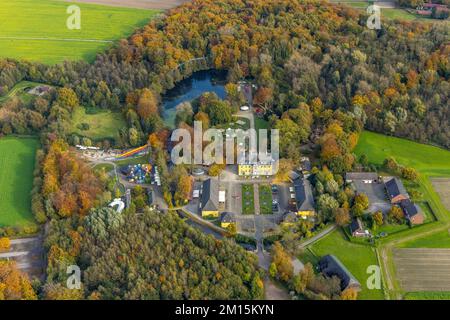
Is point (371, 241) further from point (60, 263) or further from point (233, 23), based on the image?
point (233, 23)

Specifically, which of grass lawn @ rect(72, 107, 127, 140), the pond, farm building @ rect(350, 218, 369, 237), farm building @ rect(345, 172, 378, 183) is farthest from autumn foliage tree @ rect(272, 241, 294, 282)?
the pond

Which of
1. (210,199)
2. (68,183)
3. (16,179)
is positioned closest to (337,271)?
(210,199)

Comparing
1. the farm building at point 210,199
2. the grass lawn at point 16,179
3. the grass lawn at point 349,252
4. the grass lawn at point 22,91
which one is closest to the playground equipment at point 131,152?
the grass lawn at point 16,179

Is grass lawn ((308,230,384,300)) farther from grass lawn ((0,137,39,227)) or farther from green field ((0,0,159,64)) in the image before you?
green field ((0,0,159,64))

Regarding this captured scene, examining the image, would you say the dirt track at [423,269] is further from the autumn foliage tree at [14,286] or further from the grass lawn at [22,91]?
the grass lawn at [22,91]

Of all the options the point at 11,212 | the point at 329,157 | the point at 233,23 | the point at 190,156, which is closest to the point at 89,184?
the point at 11,212

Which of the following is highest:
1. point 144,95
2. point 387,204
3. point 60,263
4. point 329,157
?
point 144,95

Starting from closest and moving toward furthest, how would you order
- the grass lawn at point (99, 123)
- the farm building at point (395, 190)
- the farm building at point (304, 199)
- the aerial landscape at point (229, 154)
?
the aerial landscape at point (229, 154) → the farm building at point (304, 199) → the farm building at point (395, 190) → the grass lawn at point (99, 123)
